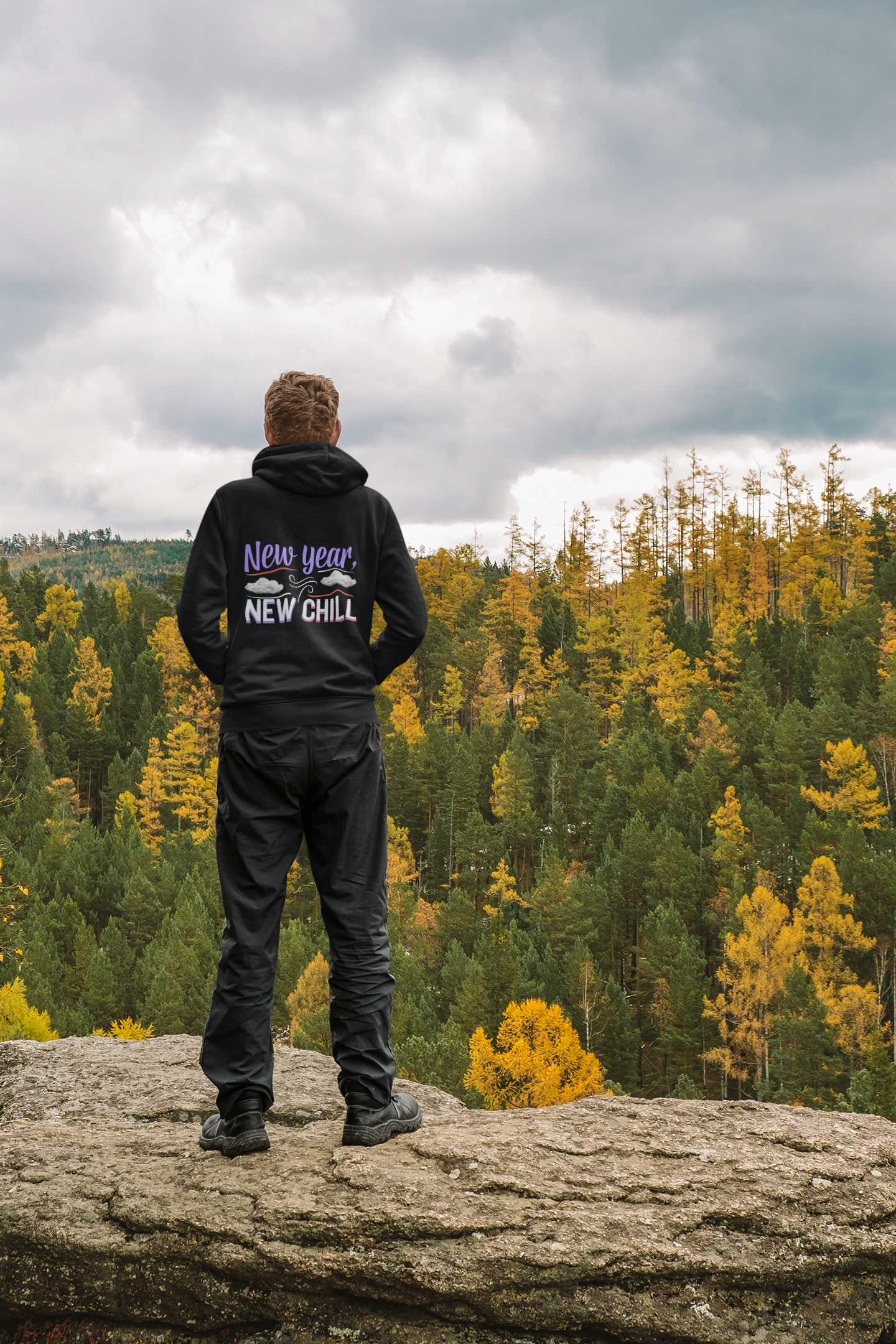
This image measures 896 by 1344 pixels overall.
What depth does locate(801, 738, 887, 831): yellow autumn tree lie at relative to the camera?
37.9m

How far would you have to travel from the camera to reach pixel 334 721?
3209 mm

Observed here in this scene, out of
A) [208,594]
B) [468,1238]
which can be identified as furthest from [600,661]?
[468,1238]

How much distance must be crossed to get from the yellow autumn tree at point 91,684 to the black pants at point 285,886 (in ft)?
213

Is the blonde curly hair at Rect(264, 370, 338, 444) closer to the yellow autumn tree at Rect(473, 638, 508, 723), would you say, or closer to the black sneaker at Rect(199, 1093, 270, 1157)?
the black sneaker at Rect(199, 1093, 270, 1157)

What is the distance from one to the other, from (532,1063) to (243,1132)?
983 inches

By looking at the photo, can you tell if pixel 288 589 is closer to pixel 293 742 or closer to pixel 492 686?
pixel 293 742

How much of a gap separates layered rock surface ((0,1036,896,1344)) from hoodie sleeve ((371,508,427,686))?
1.83 m

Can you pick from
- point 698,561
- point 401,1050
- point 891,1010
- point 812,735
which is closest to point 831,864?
point 891,1010

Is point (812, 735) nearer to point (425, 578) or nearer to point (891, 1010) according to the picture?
point (891, 1010)

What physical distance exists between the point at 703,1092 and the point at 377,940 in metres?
33.2

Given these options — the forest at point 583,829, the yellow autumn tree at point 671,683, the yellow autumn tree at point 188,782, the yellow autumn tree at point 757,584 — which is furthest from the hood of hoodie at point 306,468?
the yellow autumn tree at point 757,584

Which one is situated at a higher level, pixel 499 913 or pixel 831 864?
pixel 831 864

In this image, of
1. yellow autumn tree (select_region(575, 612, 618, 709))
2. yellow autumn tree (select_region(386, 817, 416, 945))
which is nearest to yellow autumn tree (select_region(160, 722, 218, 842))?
yellow autumn tree (select_region(386, 817, 416, 945))

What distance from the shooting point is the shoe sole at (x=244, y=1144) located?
3.24 meters
